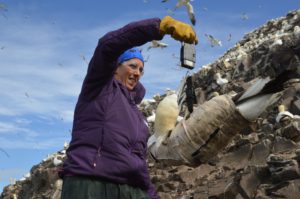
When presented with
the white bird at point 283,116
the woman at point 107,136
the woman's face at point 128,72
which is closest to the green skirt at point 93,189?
the woman at point 107,136

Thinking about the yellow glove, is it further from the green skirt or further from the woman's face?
the green skirt

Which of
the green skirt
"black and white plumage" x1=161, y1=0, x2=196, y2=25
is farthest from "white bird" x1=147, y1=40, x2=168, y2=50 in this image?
the green skirt

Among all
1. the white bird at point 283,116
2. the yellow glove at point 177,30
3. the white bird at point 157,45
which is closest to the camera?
the yellow glove at point 177,30

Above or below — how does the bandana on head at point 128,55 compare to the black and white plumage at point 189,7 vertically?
below

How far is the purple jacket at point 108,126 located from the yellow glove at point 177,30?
0.49ft

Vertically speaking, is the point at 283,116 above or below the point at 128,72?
above

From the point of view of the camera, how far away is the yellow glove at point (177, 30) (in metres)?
3.58

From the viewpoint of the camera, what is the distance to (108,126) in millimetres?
4016

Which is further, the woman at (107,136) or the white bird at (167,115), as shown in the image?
the white bird at (167,115)

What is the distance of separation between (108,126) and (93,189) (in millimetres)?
508

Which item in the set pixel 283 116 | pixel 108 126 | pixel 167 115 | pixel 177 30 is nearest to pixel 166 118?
pixel 167 115

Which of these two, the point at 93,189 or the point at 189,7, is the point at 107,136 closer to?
the point at 93,189

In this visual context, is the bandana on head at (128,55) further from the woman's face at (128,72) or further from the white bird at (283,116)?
the white bird at (283,116)

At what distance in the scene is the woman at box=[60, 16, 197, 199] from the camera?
12.8 ft
